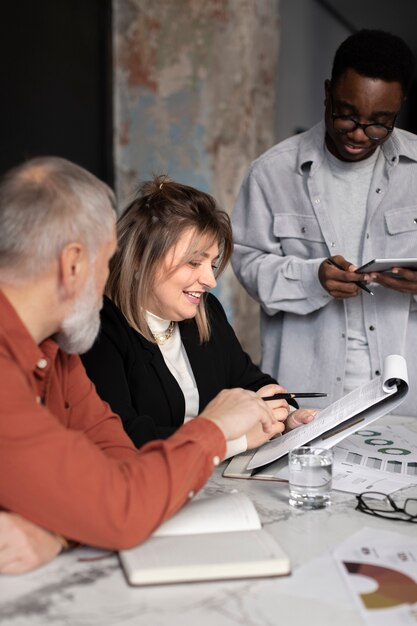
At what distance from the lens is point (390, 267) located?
2.70 m

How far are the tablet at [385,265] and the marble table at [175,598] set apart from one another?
3.95ft

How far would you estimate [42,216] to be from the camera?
148 cm

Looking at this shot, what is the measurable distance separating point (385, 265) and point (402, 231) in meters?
0.39

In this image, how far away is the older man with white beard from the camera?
1.39m

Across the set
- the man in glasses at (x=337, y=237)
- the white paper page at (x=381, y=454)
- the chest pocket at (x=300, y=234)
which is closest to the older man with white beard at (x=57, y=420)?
the white paper page at (x=381, y=454)

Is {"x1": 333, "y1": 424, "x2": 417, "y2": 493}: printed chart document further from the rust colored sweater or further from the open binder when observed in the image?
the rust colored sweater

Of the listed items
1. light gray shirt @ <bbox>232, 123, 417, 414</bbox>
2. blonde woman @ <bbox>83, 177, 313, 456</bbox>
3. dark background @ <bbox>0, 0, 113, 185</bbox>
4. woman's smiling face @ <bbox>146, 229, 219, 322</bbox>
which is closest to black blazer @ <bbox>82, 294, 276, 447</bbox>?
blonde woman @ <bbox>83, 177, 313, 456</bbox>

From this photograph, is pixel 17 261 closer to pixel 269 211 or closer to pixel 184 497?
pixel 184 497

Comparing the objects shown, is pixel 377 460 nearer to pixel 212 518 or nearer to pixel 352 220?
pixel 212 518

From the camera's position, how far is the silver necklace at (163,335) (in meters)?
2.45

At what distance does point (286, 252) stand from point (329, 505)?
4.94 feet

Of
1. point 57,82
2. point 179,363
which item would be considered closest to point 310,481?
point 179,363

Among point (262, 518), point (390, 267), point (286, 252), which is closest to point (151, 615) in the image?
point (262, 518)

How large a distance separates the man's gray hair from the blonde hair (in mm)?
788
